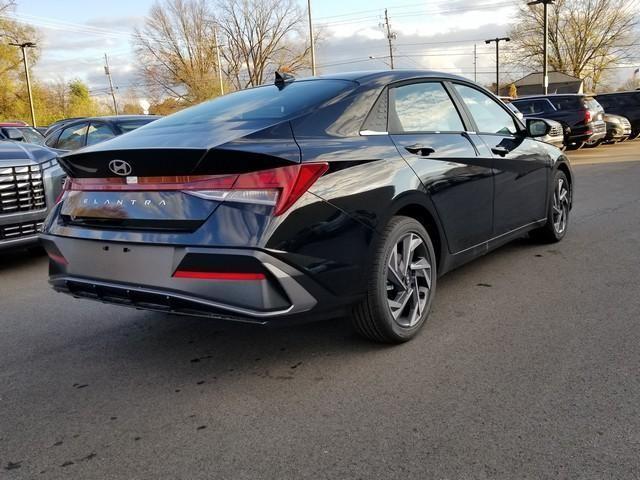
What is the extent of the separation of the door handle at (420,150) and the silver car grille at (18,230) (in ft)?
13.2

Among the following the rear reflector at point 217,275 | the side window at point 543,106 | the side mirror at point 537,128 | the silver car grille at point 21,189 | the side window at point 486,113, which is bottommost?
the rear reflector at point 217,275

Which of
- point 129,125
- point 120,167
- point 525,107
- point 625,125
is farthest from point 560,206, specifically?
point 625,125

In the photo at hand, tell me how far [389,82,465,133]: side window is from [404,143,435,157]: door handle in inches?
4.7

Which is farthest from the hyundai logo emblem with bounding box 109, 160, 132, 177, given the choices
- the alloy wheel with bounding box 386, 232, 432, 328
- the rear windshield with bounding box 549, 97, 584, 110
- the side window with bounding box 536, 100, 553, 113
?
the side window with bounding box 536, 100, 553, 113

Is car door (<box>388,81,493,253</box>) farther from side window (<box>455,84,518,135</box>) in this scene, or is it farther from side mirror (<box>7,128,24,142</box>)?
side mirror (<box>7,128,24,142</box>)

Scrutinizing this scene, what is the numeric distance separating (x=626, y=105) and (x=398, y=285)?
23267mm

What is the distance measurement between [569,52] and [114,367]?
60222 millimetres

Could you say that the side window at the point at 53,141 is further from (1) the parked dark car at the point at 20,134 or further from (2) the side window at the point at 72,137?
(1) the parked dark car at the point at 20,134

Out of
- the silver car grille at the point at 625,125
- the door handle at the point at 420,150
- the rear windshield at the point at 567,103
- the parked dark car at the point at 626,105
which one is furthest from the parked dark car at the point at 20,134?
the parked dark car at the point at 626,105

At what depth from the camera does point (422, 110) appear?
3.96 metres

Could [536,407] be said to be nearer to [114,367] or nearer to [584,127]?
[114,367]

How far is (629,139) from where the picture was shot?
2386 cm

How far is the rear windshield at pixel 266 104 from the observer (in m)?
3.33

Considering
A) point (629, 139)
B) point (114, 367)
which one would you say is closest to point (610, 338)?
point (114, 367)
